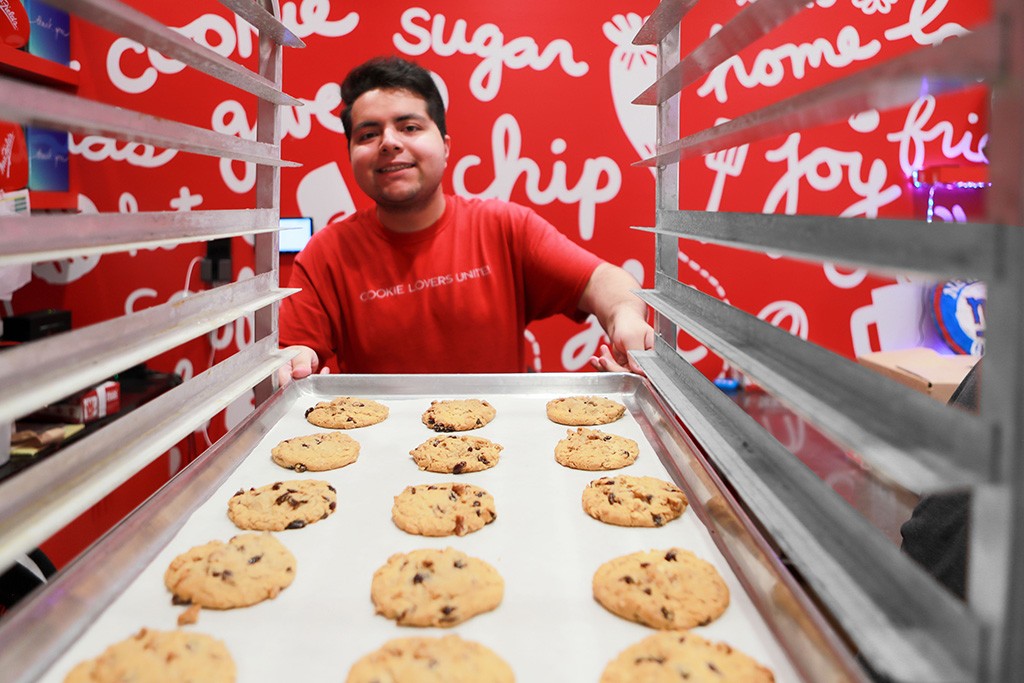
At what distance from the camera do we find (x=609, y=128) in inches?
130

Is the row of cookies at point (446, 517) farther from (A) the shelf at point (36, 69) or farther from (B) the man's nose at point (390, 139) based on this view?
(A) the shelf at point (36, 69)

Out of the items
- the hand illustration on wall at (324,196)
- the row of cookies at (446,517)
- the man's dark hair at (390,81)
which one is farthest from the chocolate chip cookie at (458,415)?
the hand illustration on wall at (324,196)

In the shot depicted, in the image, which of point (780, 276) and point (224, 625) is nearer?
point (224, 625)

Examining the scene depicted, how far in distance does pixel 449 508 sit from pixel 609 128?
2609mm

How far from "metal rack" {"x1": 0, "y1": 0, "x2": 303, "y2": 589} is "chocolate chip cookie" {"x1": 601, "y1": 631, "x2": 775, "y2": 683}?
0.56 meters

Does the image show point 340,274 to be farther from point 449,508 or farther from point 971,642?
point 971,642

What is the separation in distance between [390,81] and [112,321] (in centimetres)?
167

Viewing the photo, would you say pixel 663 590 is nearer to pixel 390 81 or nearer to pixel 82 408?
pixel 390 81

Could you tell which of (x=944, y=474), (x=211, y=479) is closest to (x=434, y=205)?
(x=211, y=479)

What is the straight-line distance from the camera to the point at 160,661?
2.35 feet

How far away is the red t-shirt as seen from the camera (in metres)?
2.40

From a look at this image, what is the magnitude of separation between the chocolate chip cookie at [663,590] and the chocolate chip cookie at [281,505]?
43cm

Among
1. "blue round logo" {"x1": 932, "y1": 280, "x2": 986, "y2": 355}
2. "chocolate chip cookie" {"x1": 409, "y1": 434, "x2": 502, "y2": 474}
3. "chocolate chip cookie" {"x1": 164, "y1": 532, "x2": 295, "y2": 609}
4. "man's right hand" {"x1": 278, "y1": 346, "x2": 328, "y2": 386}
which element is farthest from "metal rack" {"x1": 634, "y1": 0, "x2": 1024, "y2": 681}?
"blue round logo" {"x1": 932, "y1": 280, "x2": 986, "y2": 355}

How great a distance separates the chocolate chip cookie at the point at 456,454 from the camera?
48.6 inches
